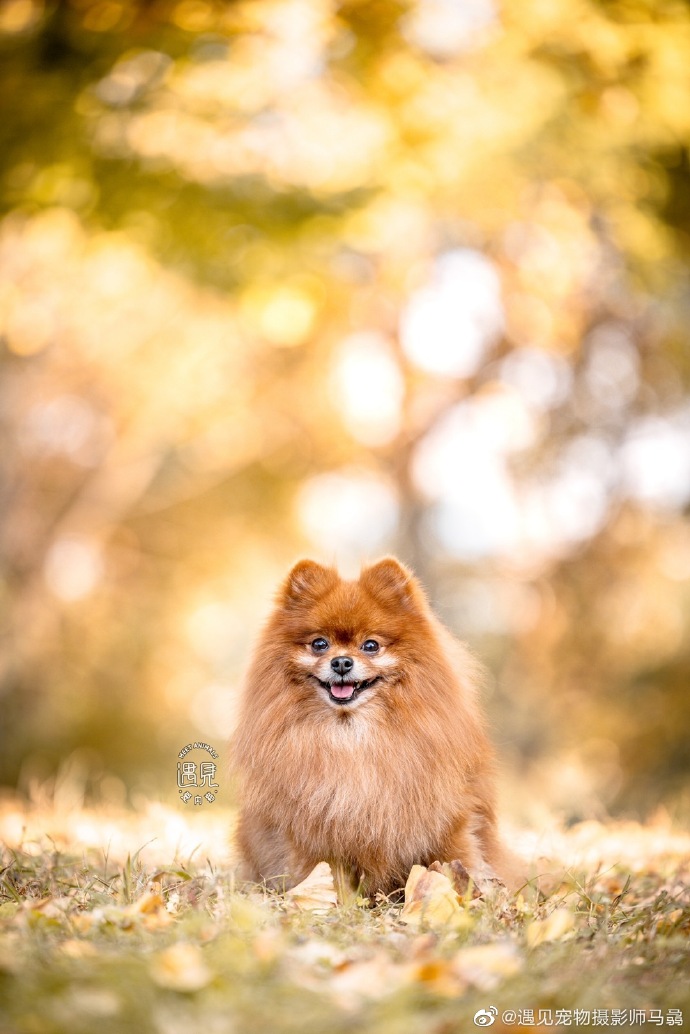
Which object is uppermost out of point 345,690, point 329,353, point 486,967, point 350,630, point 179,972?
point 329,353

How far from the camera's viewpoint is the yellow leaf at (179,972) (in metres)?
1.75

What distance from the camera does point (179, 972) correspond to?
69.5 inches

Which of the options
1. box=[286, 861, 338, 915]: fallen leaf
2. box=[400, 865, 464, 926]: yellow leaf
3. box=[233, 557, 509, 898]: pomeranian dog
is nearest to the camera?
box=[400, 865, 464, 926]: yellow leaf

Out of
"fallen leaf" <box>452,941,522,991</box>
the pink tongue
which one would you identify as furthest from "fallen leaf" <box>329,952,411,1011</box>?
the pink tongue

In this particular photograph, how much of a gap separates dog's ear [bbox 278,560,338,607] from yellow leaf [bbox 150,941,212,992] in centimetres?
147

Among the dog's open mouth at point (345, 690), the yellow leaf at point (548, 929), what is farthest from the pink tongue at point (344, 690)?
the yellow leaf at point (548, 929)

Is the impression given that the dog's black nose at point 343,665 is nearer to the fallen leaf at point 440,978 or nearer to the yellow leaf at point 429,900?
the yellow leaf at point 429,900

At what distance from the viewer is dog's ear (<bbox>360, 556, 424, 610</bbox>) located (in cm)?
318

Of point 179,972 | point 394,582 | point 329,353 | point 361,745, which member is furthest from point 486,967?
point 329,353

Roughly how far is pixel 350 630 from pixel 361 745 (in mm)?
366

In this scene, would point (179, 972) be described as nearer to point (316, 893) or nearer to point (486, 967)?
point (486, 967)

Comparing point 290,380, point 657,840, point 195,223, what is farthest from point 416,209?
point 657,840

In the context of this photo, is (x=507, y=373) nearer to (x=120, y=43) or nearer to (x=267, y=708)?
(x=120, y=43)

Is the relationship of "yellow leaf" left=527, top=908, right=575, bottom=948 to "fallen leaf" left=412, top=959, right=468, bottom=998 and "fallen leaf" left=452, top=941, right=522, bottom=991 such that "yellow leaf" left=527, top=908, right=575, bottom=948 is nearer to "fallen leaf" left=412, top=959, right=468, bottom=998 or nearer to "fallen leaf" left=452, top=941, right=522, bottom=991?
"fallen leaf" left=452, top=941, right=522, bottom=991
